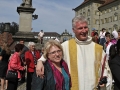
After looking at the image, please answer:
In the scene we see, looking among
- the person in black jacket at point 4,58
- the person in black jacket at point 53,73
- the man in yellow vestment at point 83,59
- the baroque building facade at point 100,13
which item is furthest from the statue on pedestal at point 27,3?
the baroque building facade at point 100,13

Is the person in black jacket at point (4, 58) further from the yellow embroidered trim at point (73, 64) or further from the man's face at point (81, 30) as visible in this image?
the man's face at point (81, 30)

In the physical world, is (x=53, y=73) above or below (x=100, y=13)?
below

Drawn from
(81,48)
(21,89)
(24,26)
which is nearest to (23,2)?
(24,26)

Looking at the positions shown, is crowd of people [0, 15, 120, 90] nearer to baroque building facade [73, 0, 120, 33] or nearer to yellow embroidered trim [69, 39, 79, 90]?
yellow embroidered trim [69, 39, 79, 90]

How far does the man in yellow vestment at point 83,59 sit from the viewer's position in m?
2.86

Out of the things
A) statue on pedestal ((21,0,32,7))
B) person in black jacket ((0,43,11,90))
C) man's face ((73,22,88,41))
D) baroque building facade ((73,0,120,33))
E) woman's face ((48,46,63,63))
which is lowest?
person in black jacket ((0,43,11,90))

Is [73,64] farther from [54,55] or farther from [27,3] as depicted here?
[27,3]

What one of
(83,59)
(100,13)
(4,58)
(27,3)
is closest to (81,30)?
(83,59)

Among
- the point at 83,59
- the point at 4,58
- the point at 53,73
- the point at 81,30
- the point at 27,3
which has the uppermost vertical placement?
the point at 27,3

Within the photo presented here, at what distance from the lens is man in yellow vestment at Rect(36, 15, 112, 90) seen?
9.37 ft

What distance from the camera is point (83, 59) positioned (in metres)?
2.92

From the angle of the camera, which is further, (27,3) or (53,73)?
(27,3)

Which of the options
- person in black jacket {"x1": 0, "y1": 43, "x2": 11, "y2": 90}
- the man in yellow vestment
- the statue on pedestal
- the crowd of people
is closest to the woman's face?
the crowd of people

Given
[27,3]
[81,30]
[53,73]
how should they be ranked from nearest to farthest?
[53,73] → [81,30] → [27,3]
